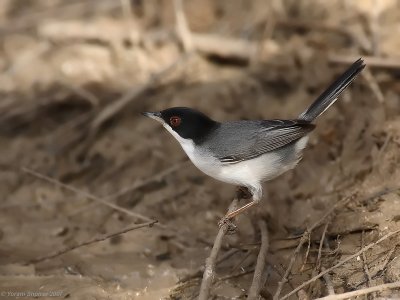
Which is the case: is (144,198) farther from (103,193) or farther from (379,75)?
(379,75)

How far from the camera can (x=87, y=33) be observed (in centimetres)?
859

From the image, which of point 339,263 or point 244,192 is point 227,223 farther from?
point 339,263

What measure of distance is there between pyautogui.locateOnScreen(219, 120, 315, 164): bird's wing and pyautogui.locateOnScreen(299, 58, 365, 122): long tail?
9.6 inches

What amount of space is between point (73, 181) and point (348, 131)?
111 inches

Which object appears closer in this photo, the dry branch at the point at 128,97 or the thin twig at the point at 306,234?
the thin twig at the point at 306,234

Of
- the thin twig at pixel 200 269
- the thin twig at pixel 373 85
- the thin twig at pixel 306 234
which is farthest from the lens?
the thin twig at pixel 373 85

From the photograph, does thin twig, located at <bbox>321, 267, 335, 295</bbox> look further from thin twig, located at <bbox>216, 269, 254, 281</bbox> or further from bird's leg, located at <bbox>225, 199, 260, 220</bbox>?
bird's leg, located at <bbox>225, 199, 260, 220</bbox>

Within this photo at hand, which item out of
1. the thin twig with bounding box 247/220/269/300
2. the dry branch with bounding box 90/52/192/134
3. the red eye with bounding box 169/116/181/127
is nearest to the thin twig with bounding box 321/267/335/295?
the thin twig with bounding box 247/220/269/300

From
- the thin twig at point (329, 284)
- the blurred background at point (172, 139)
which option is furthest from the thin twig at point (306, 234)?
the thin twig at point (329, 284)

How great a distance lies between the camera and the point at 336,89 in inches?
193

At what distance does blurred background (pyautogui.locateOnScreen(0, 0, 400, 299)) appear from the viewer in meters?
4.64

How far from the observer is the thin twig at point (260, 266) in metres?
3.80

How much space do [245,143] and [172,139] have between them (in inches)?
84.9

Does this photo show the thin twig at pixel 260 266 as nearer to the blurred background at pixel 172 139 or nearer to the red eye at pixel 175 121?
the blurred background at pixel 172 139
